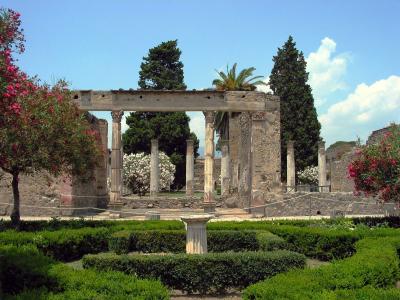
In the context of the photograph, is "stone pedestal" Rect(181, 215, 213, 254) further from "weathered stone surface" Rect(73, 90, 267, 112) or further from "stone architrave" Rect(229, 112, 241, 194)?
"stone architrave" Rect(229, 112, 241, 194)

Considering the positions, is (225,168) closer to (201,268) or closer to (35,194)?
(35,194)

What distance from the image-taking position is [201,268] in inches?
320

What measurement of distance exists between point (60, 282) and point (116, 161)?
1509 centimetres

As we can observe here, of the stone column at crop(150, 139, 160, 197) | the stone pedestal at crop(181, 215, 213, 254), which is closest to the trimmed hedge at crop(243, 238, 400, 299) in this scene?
the stone pedestal at crop(181, 215, 213, 254)

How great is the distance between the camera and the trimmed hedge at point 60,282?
18.9ft

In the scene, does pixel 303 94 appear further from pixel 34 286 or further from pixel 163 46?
pixel 34 286

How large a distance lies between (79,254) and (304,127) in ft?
96.2

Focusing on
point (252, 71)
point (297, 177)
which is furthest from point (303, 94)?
point (252, 71)

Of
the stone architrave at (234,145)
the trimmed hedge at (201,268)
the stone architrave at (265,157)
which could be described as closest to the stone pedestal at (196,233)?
the trimmed hedge at (201,268)

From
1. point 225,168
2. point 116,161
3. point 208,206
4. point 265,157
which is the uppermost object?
point 265,157

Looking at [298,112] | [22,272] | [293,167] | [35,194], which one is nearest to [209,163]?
[35,194]

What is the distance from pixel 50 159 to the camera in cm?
1266

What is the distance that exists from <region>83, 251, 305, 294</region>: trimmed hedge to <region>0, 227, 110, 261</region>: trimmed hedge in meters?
2.11

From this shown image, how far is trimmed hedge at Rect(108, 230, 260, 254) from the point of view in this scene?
11.9 m
